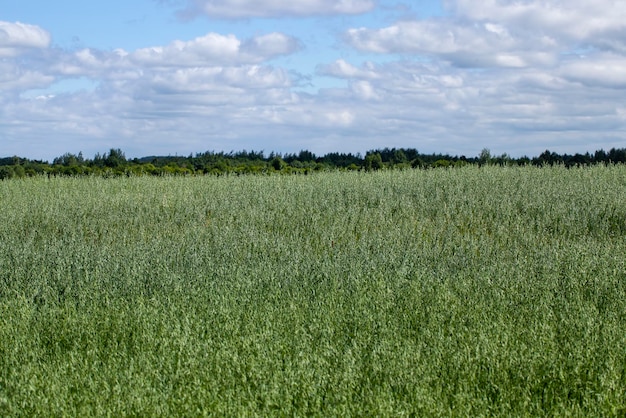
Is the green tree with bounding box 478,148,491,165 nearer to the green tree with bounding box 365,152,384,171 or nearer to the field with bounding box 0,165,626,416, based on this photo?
the green tree with bounding box 365,152,384,171

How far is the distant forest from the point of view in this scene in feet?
90.7

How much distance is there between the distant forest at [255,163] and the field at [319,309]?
31.1ft

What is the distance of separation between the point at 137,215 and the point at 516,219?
8503 millimetres

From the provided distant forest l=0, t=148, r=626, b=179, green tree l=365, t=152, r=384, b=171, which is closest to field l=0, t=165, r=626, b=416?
distant forest l=0, t=148, r=626, b=179

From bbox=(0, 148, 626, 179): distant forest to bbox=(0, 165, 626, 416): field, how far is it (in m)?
9.47

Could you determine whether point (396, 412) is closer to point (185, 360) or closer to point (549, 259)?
point (185, 360)

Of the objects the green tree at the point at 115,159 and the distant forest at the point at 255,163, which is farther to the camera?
the green tree at the point at 115,159

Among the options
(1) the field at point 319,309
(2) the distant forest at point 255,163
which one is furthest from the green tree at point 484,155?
(1) the field at point 319,309

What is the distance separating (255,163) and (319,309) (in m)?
28.1

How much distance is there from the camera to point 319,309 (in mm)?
8062

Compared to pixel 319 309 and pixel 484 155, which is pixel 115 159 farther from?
pixel 319 309

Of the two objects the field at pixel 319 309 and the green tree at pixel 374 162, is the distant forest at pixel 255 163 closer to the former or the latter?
the green tree at pixel 374 162

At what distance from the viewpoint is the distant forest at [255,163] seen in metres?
27.7

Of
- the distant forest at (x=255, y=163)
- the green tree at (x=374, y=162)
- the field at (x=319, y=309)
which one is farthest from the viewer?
the green tree at (x=374, y=162)
